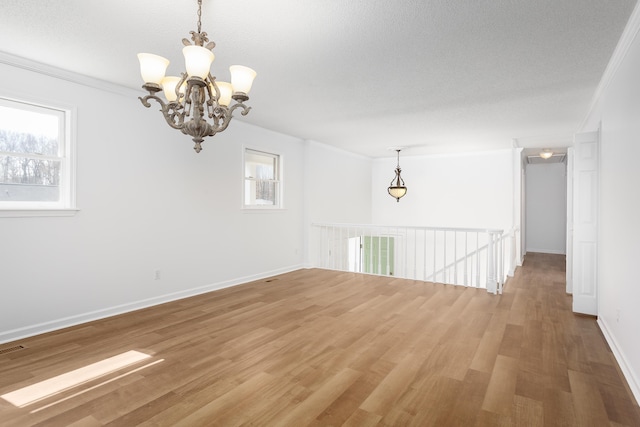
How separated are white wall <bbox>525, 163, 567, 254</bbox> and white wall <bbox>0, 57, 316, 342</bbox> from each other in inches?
330

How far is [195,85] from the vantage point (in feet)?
6.80

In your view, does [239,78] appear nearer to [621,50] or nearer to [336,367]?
[336,367]

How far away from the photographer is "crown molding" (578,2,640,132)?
2.31 meters

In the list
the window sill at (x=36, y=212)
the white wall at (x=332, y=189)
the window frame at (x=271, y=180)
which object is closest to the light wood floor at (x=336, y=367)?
the window sill at (x=36, y=212)

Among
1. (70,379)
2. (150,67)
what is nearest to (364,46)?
(150,67)

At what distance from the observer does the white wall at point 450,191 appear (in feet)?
24.8

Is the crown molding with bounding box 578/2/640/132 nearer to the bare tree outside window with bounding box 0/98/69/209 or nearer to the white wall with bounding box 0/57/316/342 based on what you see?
the white wall with bounding box 0/57/316/342

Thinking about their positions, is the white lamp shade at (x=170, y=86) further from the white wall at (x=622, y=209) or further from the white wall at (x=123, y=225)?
the white wall at (x=622, y=209)

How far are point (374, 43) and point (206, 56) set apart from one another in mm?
1380

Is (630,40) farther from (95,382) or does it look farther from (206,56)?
(95,382)

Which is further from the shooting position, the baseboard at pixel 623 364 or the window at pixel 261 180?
the window at pixel 261 180

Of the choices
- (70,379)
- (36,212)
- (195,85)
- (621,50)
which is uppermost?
(621,50)

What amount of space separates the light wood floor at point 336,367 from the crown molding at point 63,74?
242 centimetres

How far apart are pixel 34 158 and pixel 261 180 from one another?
121 inches
